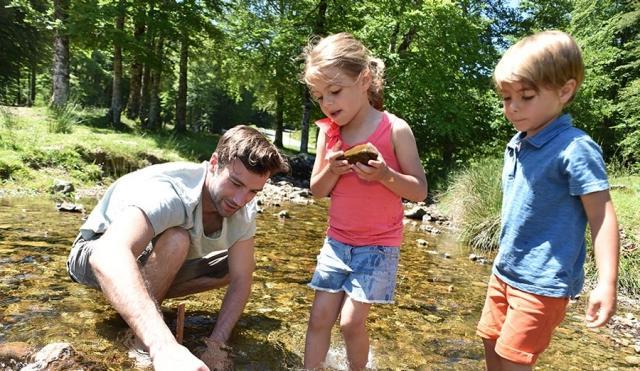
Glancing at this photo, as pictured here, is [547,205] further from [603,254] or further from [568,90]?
[568,90]

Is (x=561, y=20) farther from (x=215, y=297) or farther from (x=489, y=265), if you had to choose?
(x=215, y=297)

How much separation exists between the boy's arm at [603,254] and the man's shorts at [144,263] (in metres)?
2.01

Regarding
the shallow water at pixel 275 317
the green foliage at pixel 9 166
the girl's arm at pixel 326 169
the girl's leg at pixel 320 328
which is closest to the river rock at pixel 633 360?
the shallow water at pixel 275 317

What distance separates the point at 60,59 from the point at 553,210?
1435 cm

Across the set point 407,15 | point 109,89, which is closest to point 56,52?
point 407,15

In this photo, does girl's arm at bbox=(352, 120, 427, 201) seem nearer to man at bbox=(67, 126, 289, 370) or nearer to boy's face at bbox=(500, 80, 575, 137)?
boy's face at bbox=(500, 80, 575, 137)

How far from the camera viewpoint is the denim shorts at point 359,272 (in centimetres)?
240

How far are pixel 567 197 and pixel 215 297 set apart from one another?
2.56 m

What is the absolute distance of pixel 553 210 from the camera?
198 cm

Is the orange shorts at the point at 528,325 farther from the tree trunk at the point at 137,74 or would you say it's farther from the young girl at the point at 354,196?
the tree trunk at the point at 137,74

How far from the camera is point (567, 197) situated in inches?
76.8

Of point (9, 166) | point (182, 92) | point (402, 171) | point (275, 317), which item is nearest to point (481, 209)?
point (275, 317)

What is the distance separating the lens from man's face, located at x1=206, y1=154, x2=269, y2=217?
100.0 inches

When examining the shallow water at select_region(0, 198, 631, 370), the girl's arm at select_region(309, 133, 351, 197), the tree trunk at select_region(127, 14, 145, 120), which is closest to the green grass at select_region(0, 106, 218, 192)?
the shallow water at select_region(0, 198, 631, 370)
